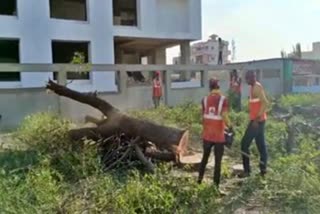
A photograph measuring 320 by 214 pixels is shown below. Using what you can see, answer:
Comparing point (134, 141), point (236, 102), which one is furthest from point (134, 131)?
point (236, 102)

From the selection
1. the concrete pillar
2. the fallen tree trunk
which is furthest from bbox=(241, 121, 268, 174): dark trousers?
the concrete pillar

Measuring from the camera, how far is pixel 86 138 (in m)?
8.11

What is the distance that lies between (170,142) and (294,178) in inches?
98.7

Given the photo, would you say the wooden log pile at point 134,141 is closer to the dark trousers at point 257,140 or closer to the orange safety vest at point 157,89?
the dark trousers at point 257,140

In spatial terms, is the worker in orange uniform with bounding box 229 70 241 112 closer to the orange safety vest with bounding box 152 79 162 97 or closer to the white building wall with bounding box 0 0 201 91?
the orange safety vest with bounding box 152 79 162 97

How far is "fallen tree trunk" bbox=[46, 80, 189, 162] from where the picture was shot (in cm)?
745

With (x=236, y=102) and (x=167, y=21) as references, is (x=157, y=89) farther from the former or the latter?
(x=167, y=21)

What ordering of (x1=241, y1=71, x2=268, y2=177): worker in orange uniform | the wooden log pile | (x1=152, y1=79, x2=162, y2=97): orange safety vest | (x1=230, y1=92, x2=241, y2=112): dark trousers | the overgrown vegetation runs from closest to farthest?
the overgrown vegetation < (x1=241, y1=71, x2=268, y2=177): worker in orange uniform < the wooden log pile < (x1=230, y1=92, x2=241, y2=112): dark trousers < (x1=152, y1=79, x2=162, y2=97): orange safety vest

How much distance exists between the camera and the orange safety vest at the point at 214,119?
6.06 metres

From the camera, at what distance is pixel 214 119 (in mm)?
6074

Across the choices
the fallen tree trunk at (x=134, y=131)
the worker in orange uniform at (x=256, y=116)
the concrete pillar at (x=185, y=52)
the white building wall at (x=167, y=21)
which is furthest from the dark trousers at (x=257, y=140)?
the concrete pillar at (x=185, y=52)

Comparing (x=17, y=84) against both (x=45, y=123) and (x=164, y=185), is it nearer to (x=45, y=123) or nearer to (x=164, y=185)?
(x=45, y=123)

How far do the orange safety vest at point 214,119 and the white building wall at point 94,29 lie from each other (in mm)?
12275

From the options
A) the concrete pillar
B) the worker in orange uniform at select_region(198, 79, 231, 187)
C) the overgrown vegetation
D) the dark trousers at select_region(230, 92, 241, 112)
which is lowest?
the overgrown vegetation
